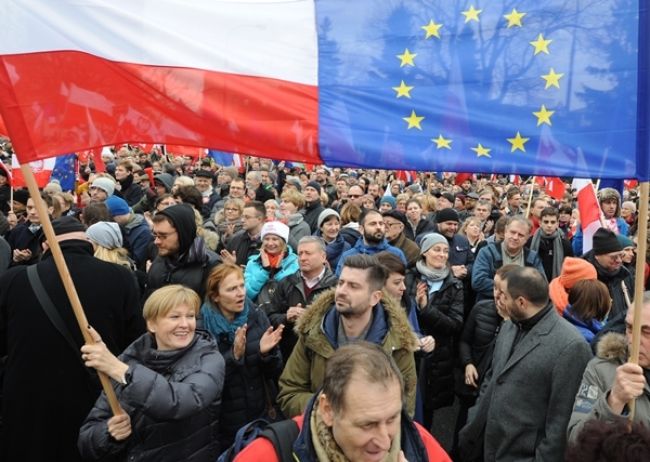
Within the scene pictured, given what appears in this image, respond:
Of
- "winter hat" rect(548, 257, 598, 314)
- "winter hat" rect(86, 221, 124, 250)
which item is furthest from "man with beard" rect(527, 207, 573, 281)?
"winter hat" rect(86, 221, 124, 250)

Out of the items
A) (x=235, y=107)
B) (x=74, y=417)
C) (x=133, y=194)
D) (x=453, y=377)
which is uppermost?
A: (x=235, y=107)

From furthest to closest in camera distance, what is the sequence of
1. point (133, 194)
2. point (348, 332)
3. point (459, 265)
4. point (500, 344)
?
point (133, 194), point (459, 265), point (500, 344), point (348, 332)

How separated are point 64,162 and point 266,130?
309 inches

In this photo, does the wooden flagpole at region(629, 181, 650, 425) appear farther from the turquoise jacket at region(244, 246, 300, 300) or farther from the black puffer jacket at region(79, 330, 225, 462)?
the turquoise jacket at region(244, 246, 300, 300)

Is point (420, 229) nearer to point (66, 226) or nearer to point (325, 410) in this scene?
point (66, 226)

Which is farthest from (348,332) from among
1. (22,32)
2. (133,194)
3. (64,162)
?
(64,162)

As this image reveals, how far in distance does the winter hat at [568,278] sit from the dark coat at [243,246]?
117 inches

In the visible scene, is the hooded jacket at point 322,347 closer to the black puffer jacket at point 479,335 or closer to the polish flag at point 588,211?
the black puffer jacket at point 479,335

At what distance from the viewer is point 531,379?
3.15 m

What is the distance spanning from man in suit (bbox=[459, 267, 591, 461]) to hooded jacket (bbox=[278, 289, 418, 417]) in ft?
1.53

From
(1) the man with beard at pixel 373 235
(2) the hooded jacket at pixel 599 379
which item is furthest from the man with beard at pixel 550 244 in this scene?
(2) the hooded jacket at pixel 599 379

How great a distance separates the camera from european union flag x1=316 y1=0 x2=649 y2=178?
269 centimetres

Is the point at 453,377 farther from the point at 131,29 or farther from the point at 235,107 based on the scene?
the point at 131,29

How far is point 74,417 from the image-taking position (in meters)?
3.31
